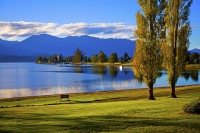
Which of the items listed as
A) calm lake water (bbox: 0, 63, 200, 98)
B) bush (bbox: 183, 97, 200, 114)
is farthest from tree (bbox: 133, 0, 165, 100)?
calm lake water (bbox: 0, 63, 200, 98)

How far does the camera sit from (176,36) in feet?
104

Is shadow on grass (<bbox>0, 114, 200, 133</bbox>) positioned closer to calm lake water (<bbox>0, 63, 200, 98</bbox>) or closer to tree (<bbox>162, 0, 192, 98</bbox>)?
tree (<bbox>162, 0, 192, 98</bbox>)

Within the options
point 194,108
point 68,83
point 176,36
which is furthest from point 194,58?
point 194,108

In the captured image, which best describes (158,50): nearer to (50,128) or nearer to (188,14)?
(188,14)

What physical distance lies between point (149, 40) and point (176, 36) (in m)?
3.46

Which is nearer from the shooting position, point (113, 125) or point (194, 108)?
point (113, 125)

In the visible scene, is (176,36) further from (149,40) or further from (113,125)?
(113,125)

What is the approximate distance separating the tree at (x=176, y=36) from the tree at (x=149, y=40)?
1.11 metres

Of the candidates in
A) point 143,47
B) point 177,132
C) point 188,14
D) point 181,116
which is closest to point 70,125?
point 177,132

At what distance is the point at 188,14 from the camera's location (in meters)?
32.1

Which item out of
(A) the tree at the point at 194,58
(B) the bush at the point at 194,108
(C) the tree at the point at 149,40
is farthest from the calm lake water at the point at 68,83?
(A) the tree at the point at 194,58

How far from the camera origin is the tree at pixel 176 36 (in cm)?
3173

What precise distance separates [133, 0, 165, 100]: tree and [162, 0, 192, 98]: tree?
3.63ft

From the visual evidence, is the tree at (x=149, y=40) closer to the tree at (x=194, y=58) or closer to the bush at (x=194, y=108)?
the bush at (x=194, y=108)
